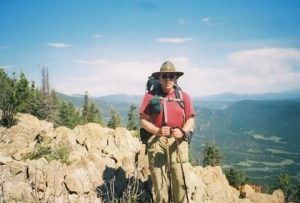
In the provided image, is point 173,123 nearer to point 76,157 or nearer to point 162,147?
point 162,147

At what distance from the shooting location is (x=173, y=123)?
7180 mm

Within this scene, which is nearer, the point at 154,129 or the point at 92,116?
the point at 154,129

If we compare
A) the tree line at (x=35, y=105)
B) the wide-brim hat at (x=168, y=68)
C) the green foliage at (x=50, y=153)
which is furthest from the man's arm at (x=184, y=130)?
the tree line at (x=35, y=105)

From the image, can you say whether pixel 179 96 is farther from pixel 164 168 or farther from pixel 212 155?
pixel 212 155

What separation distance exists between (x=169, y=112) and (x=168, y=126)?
34 cm

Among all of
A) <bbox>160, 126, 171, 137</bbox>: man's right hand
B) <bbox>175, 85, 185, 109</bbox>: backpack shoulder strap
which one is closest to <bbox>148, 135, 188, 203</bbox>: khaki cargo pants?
<bbox>160, 126, 171, 137</bbox>: man's right hand

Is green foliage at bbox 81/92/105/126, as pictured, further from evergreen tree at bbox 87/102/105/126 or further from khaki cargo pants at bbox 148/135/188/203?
khaki cargo pants at bbox 148/135/188/203

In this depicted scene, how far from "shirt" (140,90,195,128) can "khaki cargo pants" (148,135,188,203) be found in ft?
1.40

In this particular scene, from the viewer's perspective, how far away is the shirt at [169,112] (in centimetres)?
718

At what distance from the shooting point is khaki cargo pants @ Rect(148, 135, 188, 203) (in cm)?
721

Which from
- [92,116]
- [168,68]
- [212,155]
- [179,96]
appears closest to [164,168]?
[179,96]

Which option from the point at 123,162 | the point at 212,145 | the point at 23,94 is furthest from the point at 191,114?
the point at 212,145

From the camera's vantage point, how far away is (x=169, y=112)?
7188mm

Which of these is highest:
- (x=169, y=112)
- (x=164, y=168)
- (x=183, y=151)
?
(x=169, y=112)
